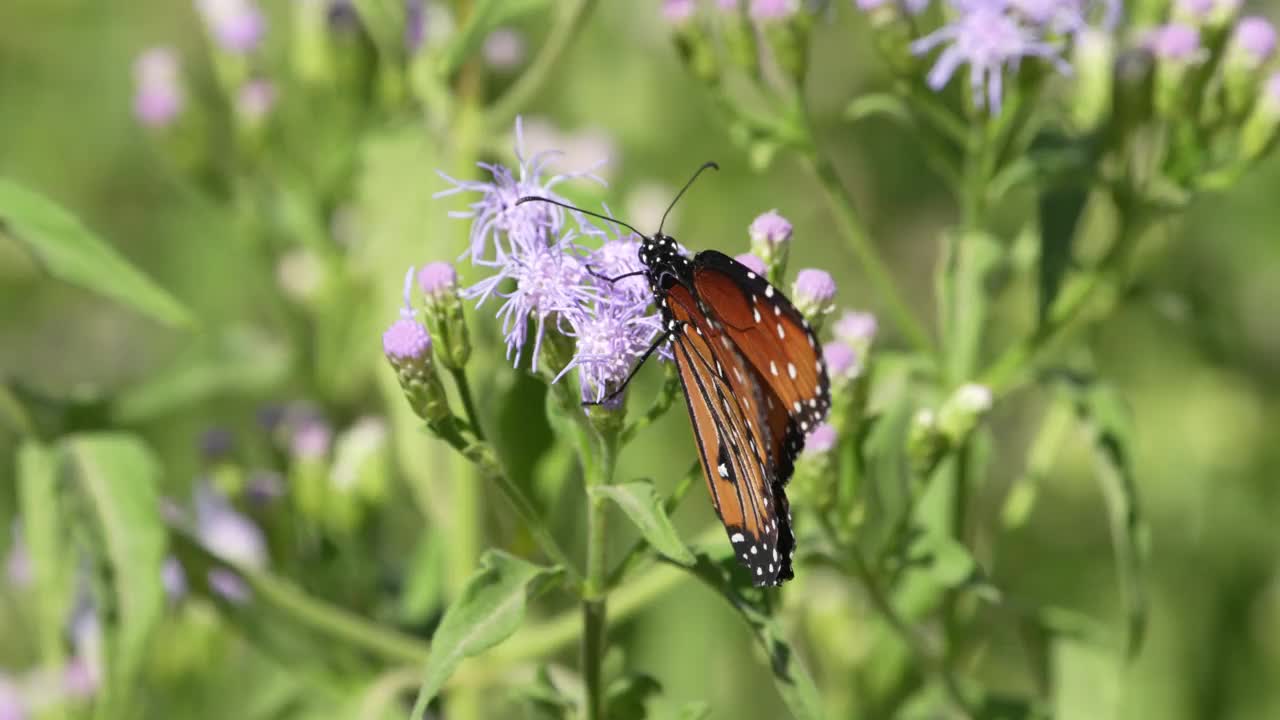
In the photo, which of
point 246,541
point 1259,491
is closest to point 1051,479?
point 1259,491

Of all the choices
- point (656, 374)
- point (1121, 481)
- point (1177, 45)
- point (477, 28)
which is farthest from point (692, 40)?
point (1121, 481)

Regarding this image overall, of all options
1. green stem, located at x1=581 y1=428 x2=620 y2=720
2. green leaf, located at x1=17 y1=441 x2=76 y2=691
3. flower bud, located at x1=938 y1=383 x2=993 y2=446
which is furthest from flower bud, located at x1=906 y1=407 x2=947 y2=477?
green leaf, located at x1=17 y1=441 x2=76 y2=691

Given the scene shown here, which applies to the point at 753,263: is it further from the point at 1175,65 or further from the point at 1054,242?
the point at 1175,65

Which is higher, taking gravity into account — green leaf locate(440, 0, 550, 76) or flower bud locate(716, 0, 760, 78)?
flower bud locate(716, 0, 760, 78)

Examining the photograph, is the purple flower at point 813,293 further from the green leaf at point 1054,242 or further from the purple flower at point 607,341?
the green leaf at point 1054,242

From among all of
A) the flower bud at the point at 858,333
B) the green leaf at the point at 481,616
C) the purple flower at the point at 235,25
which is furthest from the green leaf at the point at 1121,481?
the purple flower at the point at 235,25

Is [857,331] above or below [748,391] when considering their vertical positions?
above

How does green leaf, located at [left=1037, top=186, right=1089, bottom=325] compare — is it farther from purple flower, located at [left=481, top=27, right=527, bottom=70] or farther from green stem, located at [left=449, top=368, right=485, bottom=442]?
purple flower, located at [left=481, top=27, right=527, bottom=70]

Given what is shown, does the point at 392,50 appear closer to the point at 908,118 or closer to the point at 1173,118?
the point at 908,118
